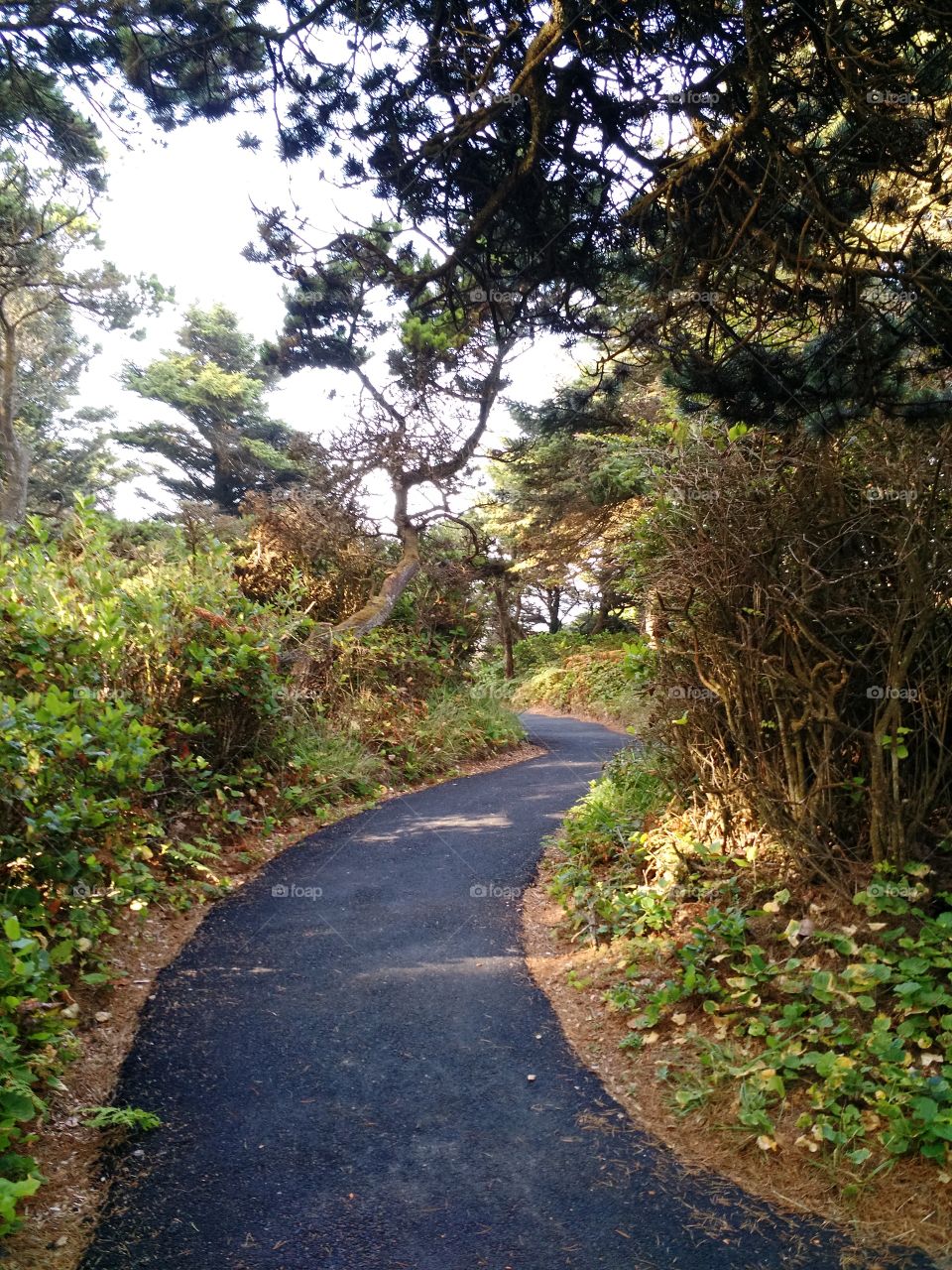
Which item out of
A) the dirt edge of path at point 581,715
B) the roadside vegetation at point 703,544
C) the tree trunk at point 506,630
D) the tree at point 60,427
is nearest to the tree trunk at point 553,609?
the tree trunk at point 506,630

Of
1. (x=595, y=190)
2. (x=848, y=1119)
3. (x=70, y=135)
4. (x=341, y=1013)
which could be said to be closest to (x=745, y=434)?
(x=595, y=190)

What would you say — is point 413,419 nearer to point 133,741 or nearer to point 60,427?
point 133,741

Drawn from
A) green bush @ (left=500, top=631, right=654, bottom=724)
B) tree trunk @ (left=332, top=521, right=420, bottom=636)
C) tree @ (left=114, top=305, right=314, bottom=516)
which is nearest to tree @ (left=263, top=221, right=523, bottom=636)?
tree trunk @ (left=332, top=521, right=420, bottom=636)

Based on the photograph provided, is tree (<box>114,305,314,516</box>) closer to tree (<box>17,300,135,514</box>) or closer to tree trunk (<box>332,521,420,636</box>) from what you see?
tree (<box>17,300,135,514</box>)

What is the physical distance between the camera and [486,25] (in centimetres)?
459

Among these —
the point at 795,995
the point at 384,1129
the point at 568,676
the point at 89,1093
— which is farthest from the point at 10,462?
the point at 795,995

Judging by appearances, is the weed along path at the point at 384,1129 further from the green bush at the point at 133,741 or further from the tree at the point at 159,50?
the tree at the point at 159,50

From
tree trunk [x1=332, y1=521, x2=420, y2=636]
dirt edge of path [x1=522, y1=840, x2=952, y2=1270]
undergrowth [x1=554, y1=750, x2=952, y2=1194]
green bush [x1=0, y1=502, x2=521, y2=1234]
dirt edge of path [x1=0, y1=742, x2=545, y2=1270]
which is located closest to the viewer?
dirt edge of path [x1=0, y1=742, x2=545, y2=1270]

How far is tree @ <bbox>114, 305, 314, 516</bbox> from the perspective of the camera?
2681 centimetres

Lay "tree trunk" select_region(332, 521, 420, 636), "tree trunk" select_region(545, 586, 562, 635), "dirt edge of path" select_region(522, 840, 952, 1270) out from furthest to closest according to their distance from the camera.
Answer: "tree trunk" select_region(545, 586, 562, 635)
"tree trunk" select_region(332, 521, 420, 636)
"dirt edge of path" select_region(522, 840, 952, 1270)

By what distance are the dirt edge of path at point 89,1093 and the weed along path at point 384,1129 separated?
0.10m

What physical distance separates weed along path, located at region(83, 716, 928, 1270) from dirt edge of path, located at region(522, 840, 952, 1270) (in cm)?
9

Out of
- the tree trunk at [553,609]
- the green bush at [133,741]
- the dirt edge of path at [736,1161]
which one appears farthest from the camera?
the tree trunk at [553,609]

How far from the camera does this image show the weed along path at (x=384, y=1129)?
2.81 meters
